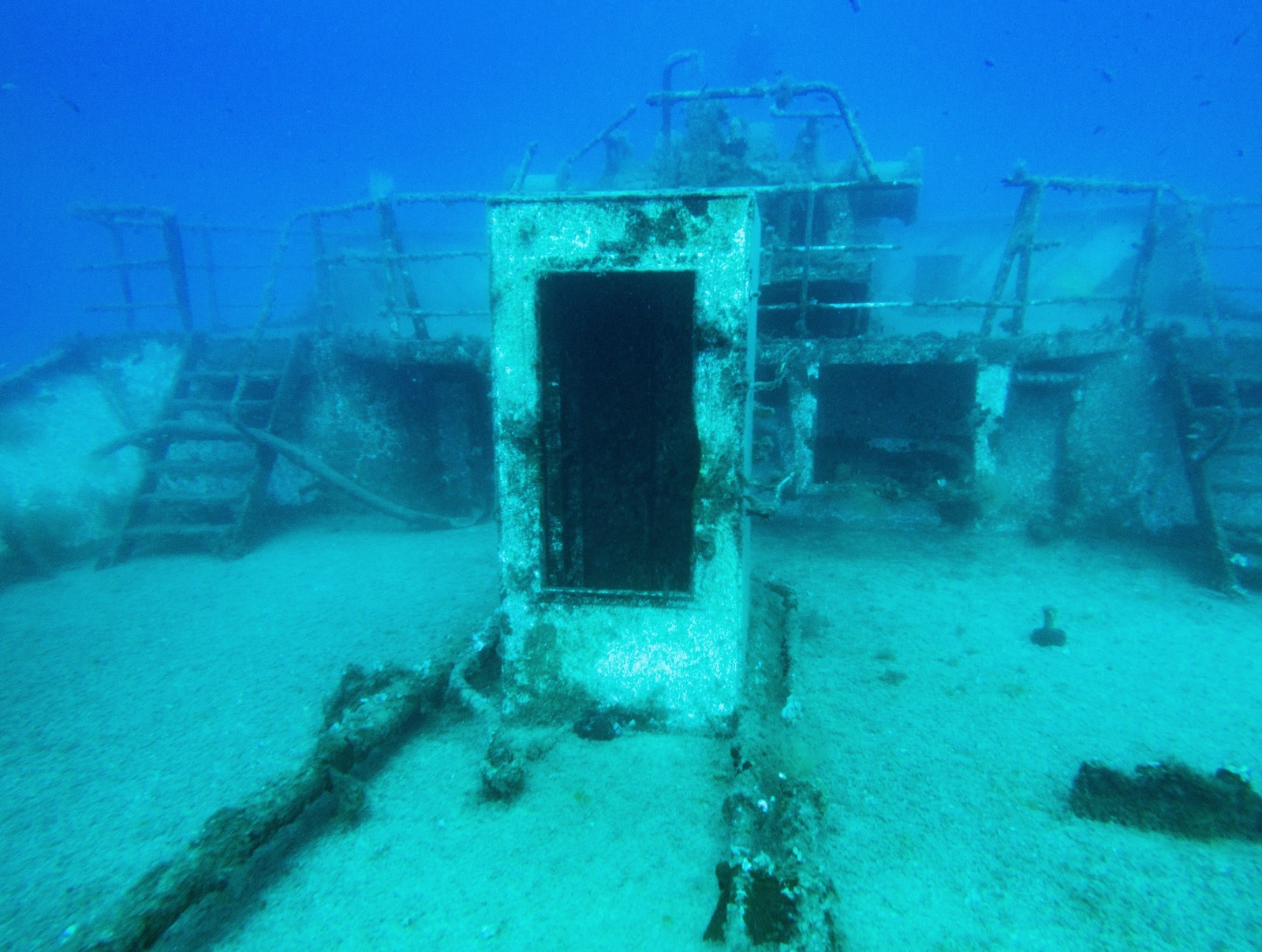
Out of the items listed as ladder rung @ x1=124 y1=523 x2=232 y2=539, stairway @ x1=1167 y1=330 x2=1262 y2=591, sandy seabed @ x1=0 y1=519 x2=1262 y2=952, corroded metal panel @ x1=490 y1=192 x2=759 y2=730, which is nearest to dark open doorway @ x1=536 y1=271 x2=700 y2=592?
corroded metal panel @ x1=490 y1=192 x2=759 y2=730

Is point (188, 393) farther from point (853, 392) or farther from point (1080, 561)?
point (1080, 561)

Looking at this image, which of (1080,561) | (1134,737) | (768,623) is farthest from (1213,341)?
(768,623)

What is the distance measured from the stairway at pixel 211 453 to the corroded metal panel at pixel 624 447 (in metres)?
5.48

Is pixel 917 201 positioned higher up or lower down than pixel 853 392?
higher up

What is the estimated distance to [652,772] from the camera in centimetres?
311

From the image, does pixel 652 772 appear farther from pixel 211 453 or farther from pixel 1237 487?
pixel 211 453

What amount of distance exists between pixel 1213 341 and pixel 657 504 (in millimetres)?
6785

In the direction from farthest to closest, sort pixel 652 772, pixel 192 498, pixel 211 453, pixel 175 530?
pixel 211 453
pixel 192 498
pixel 175 530
pixel 652 772

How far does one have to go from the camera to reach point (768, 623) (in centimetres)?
427

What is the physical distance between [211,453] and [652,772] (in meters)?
7.72

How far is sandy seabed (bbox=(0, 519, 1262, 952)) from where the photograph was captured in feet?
8.05

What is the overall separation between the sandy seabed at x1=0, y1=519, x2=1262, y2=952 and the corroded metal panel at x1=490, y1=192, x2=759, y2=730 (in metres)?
0.44

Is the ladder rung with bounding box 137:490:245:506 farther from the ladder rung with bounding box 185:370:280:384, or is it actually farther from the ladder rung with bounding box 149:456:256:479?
the ladder rung with bounding box 185:370:280:384

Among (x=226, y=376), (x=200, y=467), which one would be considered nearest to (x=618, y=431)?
(x=200, y=467)
